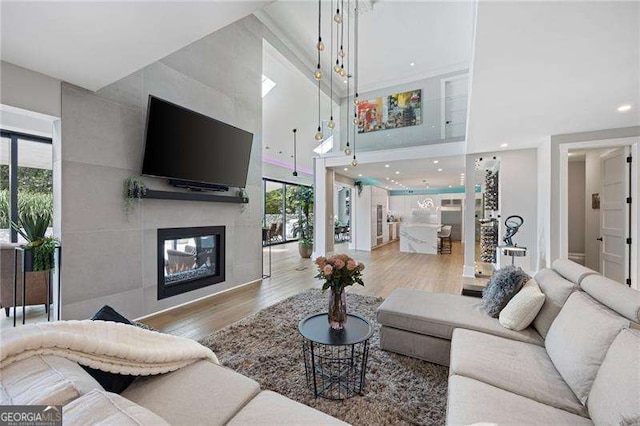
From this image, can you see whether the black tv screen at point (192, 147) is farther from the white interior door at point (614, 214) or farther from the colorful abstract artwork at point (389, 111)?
the white interior door at point (614, 214)

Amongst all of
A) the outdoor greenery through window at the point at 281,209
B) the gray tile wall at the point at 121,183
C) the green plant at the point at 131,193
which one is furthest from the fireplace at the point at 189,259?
the outdoor greenery through window at the point at 281,209

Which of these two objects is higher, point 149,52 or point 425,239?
point 149,52

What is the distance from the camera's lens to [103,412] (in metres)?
0.77

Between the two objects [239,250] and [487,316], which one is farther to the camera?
[239,250]

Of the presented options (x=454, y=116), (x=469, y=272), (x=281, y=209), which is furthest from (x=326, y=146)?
(x=469, y=272)

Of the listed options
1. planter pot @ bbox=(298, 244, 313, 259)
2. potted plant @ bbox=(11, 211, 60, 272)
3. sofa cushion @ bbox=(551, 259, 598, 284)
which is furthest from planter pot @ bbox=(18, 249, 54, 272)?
planter pot @ bbox=(298, 244, 313, 259)

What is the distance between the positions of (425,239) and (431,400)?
739 cm

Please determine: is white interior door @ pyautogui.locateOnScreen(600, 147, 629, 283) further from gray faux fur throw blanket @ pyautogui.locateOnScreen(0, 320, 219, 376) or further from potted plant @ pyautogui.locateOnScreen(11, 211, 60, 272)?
potted plant @ pyautogui.locateOnScreen(11, 211, 60, 272)

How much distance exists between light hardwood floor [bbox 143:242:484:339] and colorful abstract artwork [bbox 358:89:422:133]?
369 centimetres

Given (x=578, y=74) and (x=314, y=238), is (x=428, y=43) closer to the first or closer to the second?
(x=578, y=74)

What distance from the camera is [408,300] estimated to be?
2752 millimetres

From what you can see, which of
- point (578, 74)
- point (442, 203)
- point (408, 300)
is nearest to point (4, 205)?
point (408, 300)

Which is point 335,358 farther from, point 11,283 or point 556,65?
point 11,283

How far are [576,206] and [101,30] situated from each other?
8373mm
